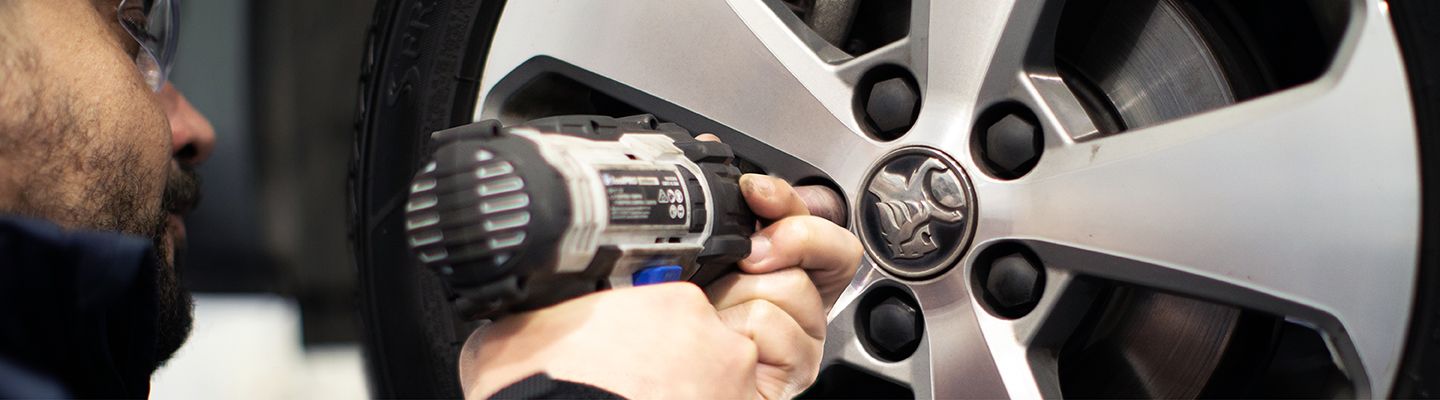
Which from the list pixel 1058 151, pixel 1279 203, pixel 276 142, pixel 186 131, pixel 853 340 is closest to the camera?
pixel 1279 203

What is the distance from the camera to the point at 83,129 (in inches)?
37.4

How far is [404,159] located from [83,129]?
1.09ft

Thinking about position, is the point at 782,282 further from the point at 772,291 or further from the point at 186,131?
the point at 186,131

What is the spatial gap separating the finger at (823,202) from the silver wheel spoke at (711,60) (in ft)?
0.07

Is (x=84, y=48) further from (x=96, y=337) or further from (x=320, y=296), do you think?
(x=320, y=296)

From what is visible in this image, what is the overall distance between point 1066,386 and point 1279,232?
32 centimetres

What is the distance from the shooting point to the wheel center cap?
3.13 ft

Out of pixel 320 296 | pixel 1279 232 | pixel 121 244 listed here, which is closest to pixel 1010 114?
pixel 1279 232

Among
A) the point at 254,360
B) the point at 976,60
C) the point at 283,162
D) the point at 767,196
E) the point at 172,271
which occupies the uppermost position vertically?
the point at 976,60

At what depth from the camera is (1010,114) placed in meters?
0.95

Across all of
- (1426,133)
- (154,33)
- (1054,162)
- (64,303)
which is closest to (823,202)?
(1054,162)

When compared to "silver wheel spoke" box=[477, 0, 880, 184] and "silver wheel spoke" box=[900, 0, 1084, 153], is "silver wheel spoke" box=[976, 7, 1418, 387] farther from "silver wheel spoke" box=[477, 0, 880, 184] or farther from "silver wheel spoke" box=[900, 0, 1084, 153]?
"silver wheel spoke" box=[477, 0, 880, 184]

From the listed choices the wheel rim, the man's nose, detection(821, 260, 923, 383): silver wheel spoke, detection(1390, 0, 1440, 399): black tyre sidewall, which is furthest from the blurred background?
Answer: detection(1390, 0, 1440, 399): black tyre sidewall

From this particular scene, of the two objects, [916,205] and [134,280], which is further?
[916,205]
